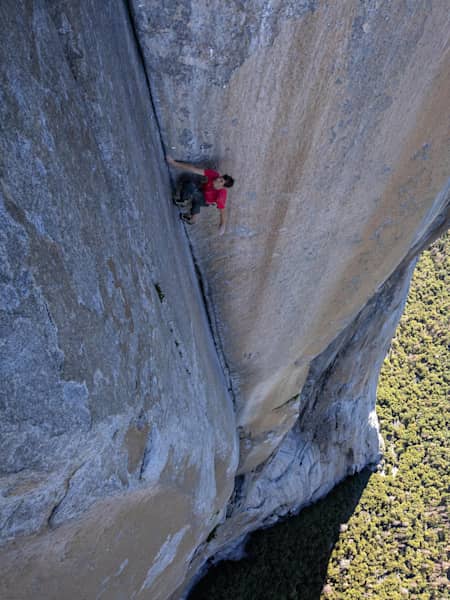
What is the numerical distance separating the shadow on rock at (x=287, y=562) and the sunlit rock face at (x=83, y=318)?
6712 mm

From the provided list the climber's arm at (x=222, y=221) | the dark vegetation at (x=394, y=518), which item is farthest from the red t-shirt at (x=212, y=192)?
the dark vegetation at (x=394, y=518)

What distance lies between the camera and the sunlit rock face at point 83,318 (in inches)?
67.0

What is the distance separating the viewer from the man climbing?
337 centimetres

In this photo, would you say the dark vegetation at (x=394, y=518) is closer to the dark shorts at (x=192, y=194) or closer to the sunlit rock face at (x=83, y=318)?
the sunlit rock face at (x=83, y=318)

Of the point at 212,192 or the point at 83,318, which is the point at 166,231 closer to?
the point at 212,192

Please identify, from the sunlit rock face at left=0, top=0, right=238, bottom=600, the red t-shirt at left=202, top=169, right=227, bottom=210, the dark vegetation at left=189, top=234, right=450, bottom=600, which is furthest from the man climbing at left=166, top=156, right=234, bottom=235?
the dark vegetation at left=189, top=234, right=450, bottom=600

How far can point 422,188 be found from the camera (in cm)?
437

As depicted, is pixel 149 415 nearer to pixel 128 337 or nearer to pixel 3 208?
pixel 128 337

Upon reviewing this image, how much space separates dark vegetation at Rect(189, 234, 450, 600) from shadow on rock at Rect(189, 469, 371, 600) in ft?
0.07

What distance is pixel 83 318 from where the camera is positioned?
1.98 metres

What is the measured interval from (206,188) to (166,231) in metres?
0.47

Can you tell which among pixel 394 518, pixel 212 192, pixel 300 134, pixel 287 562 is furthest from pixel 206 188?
pixel 394 518

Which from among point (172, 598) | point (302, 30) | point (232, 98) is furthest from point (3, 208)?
A: point (172, 598)

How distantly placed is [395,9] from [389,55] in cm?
29
